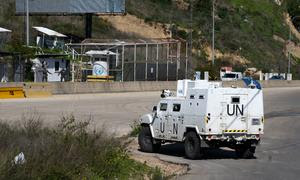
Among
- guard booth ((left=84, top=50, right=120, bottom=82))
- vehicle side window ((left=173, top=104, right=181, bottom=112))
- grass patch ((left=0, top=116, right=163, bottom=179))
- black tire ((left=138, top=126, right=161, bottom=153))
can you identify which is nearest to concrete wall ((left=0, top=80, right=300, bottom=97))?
guard booth ((left=84, top=50, right=120, bottom=82))

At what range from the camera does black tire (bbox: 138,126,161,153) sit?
21.2 m

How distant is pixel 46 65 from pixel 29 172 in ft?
146

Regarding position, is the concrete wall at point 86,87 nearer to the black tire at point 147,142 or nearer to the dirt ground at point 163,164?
the black tire at point 147,142

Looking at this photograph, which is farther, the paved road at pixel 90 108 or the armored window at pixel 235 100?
the paved road at pixel 90 108

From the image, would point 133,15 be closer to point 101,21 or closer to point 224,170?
point 101,21

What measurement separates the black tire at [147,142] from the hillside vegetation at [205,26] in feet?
168

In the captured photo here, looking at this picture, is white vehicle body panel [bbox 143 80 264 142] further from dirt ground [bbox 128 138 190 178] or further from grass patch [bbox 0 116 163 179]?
grass patch [bbox 0 116 163 179]

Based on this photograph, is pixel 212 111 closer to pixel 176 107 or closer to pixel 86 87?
pixel 176 107

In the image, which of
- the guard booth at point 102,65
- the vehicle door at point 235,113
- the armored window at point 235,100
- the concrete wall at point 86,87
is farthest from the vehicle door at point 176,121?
the guard booth at point 102,65

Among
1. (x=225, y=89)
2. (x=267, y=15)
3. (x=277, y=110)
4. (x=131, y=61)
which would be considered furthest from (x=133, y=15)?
(x=225, y=89)

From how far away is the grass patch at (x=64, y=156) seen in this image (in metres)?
10.8

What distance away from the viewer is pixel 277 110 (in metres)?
41.4

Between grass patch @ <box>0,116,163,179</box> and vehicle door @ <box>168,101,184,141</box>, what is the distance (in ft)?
13.5

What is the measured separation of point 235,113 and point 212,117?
0.84 metres
